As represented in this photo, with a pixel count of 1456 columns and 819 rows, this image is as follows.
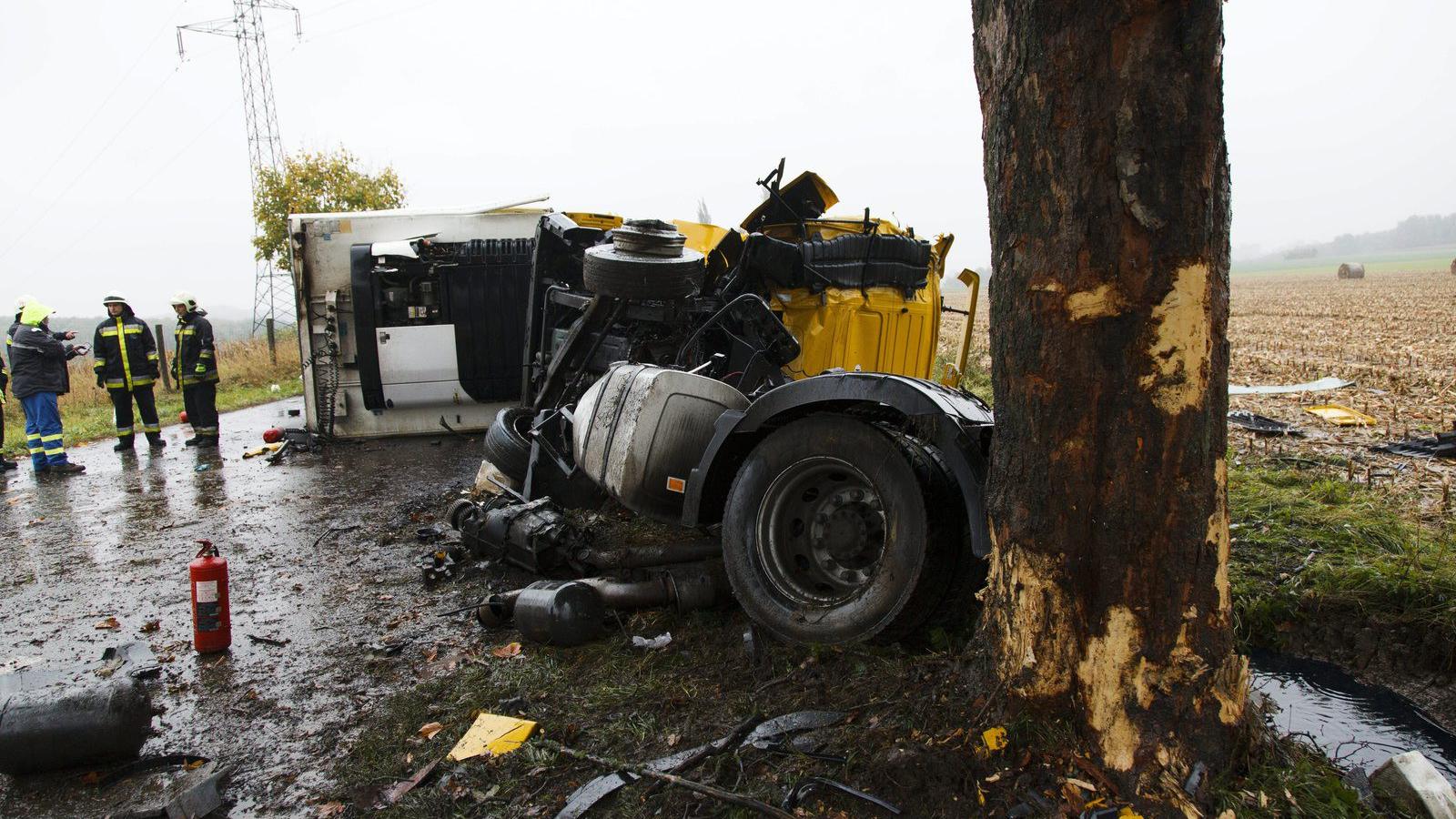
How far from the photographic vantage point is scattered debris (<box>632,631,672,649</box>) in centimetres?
373

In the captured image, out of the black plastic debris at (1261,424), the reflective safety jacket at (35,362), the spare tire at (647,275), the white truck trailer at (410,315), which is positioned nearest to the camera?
the spare tire at (647,275)

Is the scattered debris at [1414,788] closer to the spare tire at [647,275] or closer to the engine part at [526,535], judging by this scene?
the engine part at [526,535]

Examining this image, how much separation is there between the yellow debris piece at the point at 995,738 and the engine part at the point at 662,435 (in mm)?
1871

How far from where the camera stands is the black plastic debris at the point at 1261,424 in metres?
6.82

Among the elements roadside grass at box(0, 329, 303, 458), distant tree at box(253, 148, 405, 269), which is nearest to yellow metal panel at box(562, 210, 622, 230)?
roadside grass at box(0, 329, 303, 458)

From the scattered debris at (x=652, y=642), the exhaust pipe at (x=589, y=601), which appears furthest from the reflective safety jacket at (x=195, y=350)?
the scattered debris at (x=652, y=642)

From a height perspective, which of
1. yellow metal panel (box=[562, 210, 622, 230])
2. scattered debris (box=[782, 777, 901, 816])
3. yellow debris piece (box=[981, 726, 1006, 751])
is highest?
yellow metal panel (box=[562, 210, 622, 230])

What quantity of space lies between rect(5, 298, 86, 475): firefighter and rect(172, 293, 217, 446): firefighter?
120 centimetres

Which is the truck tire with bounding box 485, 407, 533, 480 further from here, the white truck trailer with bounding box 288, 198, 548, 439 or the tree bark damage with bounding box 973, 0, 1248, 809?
the tree bark damage with bounding box 973, 0, 1248, 809

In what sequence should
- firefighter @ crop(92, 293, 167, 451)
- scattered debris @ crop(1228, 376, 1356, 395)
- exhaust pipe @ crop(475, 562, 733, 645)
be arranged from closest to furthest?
exhaust pipe @ crop(475, 562, 733, 645) < scattered debris @ crop(1228, 376, 1356, 395) < firefighter @ crop(92, 293, 167, 451)

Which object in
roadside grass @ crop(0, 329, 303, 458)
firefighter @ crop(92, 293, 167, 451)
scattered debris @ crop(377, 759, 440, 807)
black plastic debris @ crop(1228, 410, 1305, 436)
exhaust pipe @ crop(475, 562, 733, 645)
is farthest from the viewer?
roadside grass @ crop(0, 329, 303, 458)

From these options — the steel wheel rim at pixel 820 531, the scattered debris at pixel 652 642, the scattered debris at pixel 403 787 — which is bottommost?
the scattered debris at pixel 403 787

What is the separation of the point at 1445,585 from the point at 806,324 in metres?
2.95

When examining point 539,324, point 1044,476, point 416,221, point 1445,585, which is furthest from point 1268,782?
point 416,221
